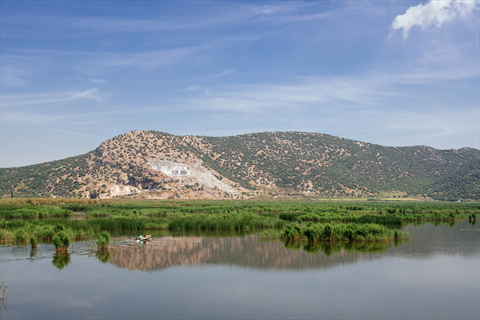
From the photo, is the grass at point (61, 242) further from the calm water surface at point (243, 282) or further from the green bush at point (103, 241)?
the green bush at point (103, 241)

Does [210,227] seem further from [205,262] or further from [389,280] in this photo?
[389,280]

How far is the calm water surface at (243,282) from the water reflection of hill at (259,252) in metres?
0.06

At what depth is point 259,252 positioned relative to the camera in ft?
74.2

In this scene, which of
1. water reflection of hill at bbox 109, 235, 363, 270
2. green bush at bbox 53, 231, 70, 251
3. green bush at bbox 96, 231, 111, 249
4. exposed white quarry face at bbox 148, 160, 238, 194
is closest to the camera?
water reflection of hill at bbox 109, 235, 363, 270

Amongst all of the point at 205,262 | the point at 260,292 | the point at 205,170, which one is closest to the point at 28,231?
the point at 205,262

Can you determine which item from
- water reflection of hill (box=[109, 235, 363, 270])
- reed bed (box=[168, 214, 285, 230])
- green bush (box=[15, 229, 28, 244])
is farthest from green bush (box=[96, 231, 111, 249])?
reed bed (box=[168, 214, 285, 230])

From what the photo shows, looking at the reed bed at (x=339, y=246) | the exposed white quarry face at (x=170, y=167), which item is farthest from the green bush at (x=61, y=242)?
the exposed white quarry face at (x=170, y=167)

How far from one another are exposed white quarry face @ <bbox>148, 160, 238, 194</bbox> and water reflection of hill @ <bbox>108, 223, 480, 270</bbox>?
77174mm

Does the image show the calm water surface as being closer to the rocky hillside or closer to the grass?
the grass

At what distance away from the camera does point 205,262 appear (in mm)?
20047

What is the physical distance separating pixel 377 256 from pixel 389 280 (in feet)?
17.3

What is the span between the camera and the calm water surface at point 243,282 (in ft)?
42.3

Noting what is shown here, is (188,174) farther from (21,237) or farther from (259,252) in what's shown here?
(259,252)

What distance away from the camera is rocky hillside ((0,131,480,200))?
98.4m
